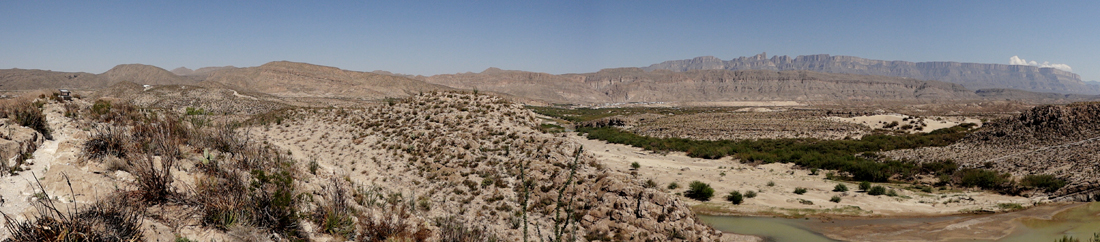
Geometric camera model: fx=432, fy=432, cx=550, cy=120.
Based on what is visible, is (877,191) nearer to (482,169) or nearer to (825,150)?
(825,150)

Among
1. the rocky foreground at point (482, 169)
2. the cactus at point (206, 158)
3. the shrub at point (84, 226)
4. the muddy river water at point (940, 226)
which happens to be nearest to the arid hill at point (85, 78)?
the rocky foreground at point (482, 169)

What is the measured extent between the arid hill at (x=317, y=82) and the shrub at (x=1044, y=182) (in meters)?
107

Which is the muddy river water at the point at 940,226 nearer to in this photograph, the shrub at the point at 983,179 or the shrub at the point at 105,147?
the shrub at the point at 983,179

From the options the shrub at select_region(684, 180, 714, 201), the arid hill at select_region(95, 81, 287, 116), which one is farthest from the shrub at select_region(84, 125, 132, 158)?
the arid hill at select_region(95, 81, 287, 116)

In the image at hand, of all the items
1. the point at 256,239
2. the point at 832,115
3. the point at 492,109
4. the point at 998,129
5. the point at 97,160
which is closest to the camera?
the point at 256,239

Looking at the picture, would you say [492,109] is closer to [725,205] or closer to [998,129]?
[725,205]

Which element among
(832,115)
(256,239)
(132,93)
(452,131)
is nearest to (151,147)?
(256,239)

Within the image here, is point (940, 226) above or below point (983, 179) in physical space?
below

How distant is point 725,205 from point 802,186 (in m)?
5.95

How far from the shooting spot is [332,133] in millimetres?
17891

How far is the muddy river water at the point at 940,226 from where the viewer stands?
1248 centimetres

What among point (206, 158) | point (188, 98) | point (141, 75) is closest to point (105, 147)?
point (206, 158)

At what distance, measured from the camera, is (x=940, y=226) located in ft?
Result: 43.9

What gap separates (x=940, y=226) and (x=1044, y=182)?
8.01 m
